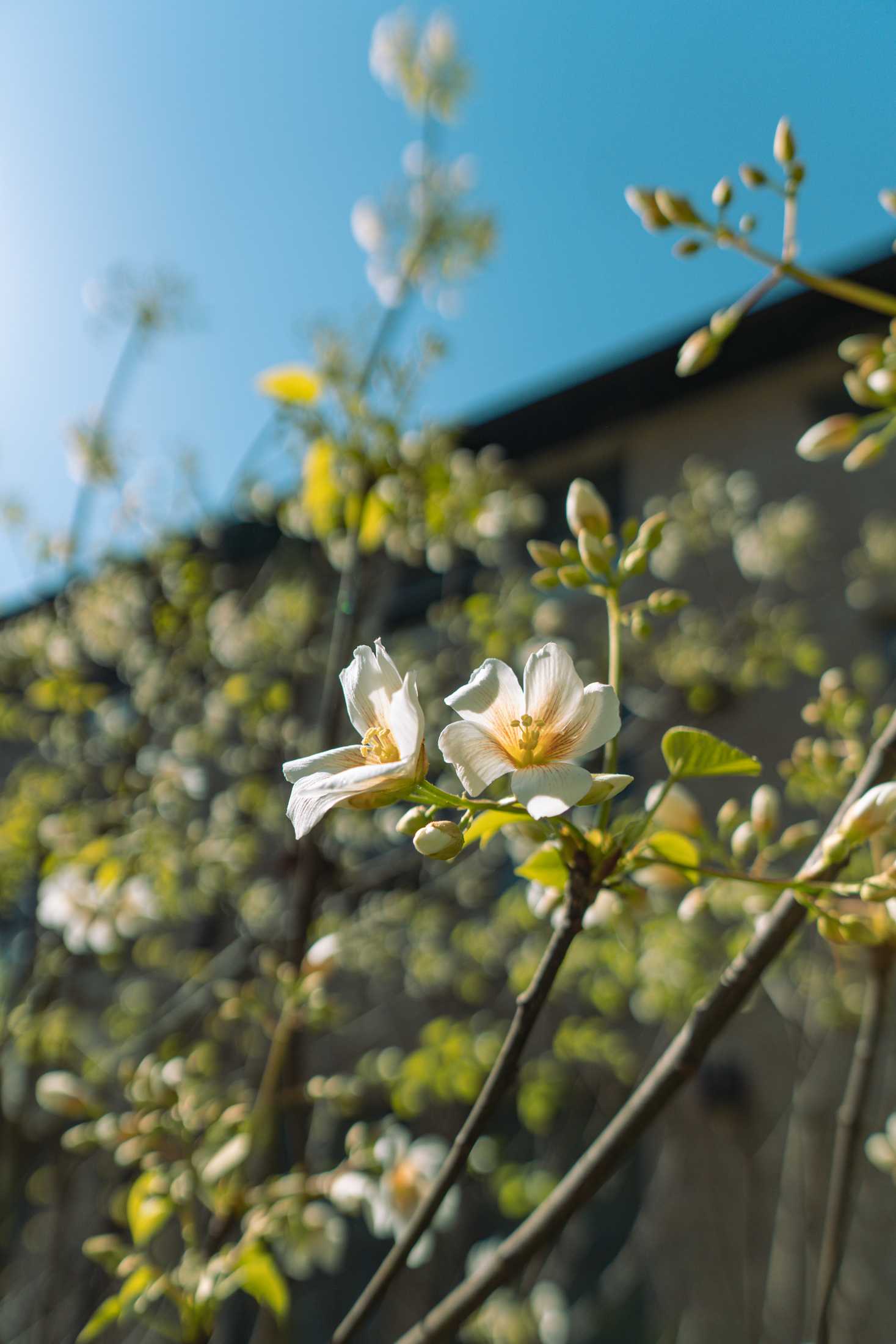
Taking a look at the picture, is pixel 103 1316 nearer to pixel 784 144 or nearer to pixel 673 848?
pixel 673 848

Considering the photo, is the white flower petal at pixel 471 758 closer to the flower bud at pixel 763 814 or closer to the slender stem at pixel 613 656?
the slender stem at pixel 613 656

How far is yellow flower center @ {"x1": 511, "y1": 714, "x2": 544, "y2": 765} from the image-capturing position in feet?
1.96

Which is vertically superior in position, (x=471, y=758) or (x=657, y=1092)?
(x=471, y=758)

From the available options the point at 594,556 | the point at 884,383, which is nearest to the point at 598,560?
the point at 594,556

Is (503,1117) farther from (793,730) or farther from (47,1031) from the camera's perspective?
(47,1031)

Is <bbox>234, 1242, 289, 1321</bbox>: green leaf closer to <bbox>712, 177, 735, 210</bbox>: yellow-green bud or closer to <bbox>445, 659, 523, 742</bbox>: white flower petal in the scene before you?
<bbox>445, 659, 523, 742</bbox>: white flower petal

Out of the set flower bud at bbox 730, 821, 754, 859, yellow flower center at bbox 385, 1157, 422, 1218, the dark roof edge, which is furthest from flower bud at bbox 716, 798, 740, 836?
the dark roof edge

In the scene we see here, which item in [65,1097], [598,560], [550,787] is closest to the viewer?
[550,787]

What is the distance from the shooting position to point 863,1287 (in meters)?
3.06

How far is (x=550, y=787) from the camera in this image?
52cm

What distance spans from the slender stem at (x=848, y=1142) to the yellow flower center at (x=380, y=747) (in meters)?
0.57

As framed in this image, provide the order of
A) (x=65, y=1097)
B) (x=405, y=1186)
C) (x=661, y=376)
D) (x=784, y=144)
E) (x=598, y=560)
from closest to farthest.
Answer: (x=598, y=560) < (x=784, y=144) < (x=405, y=1186) < (x=65, y=1097) < (x=661, y=376)

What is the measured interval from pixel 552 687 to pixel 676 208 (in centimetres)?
55

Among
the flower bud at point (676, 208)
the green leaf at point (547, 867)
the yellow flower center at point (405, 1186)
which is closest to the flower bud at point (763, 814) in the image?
the green leaf at point (547, 867)
